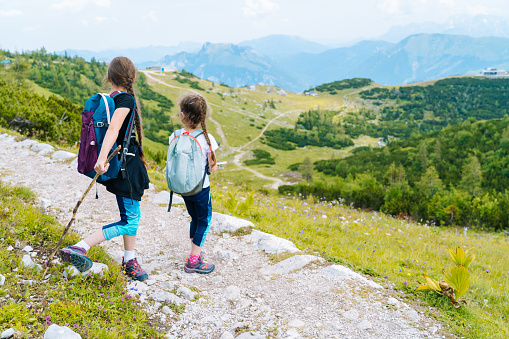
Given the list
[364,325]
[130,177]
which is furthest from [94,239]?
[364,325]

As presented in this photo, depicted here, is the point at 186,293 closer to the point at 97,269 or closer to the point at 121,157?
the point at 97,269

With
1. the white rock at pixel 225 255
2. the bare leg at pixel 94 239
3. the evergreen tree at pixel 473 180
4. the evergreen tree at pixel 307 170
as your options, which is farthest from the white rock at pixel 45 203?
the evergreen tree at pixel 307 170

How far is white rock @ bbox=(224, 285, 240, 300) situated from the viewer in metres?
4.88

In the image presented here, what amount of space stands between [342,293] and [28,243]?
5.23 m

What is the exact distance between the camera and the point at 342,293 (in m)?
4.96

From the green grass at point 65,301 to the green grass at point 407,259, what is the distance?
3814 millimetres

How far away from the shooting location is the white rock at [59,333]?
10.6 ft

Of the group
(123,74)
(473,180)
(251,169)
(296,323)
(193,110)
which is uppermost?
(123,74)

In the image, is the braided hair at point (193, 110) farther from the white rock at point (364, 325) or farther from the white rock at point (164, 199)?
the white rock at point (164, 199)

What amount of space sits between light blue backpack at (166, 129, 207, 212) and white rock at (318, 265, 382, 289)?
2750mm

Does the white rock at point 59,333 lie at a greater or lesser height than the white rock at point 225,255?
greater

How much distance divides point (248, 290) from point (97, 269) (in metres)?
2.35

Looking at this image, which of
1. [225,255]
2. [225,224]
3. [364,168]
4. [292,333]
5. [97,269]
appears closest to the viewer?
[292,333]

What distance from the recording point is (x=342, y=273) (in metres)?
5.51
